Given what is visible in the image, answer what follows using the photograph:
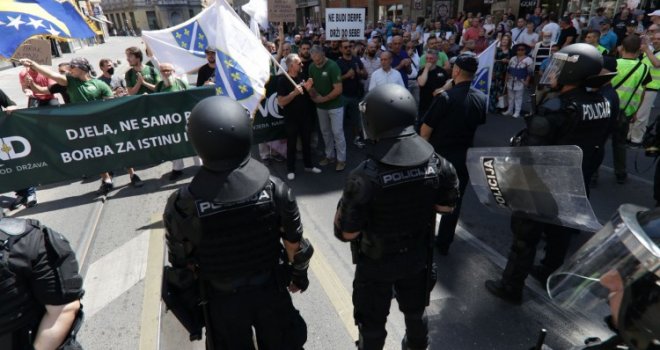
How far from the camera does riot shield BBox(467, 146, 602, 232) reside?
2.47m

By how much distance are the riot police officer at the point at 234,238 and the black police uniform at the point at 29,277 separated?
47 centimetres

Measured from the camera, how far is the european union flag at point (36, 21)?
13.1ft

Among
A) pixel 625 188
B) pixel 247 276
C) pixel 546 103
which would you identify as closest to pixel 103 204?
pixel 247 276

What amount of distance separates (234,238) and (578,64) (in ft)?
9.29

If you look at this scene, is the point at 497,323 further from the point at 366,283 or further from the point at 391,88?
the point at 391,88

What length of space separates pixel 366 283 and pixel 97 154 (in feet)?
15.5

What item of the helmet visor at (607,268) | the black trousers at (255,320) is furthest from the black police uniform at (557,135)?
the black trousers at (255,320)

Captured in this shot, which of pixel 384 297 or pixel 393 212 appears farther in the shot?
pixel 384 297

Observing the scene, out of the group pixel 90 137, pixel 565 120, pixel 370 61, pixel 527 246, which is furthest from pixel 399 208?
pixel 370 61

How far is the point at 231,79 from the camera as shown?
4.77m

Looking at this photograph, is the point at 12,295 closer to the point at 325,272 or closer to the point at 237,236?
the point at 237,236

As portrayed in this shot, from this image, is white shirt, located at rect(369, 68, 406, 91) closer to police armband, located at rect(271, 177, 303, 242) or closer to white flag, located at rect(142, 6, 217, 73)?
white flag, located at rect(142, 6, 217, 73)

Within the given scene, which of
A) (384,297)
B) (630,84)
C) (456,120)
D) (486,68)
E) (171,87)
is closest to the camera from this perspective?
(384,297)

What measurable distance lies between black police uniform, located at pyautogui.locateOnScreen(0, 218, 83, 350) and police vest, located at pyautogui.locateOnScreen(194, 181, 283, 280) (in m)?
0.60
